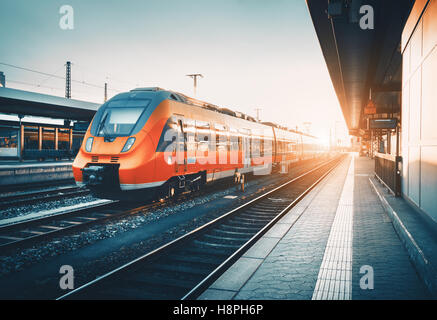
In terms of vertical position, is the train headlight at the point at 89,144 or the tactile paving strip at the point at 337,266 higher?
the train headlight at the point at 89,144

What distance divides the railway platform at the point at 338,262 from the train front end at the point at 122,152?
3453 mm

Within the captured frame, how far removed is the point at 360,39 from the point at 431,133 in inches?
202

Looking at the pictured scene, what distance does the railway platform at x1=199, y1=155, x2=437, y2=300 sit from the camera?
3885 millimetres

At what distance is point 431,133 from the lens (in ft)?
19.8

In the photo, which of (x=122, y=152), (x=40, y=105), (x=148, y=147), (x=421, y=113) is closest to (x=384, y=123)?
(x=421, y=113)

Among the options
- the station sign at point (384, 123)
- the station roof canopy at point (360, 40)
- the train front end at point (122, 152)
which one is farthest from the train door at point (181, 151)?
the station sign at point (384, 123)

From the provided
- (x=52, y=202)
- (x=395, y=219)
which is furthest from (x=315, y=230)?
(x=52, y=202)

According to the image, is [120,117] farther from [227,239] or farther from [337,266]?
[337,266]

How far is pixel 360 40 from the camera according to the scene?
10172mm

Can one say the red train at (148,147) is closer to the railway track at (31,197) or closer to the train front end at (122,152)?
the train front end at (122,152)

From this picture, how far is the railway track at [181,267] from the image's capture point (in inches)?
159

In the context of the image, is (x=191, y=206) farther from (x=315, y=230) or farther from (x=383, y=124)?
(x=383, y=124)

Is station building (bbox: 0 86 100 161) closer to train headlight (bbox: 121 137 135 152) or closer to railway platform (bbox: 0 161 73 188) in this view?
railway platform (bbox: 0 161 73 188)

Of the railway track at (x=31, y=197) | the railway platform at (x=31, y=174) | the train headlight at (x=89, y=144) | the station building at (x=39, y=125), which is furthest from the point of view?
the station building at (x=39, y=125)
